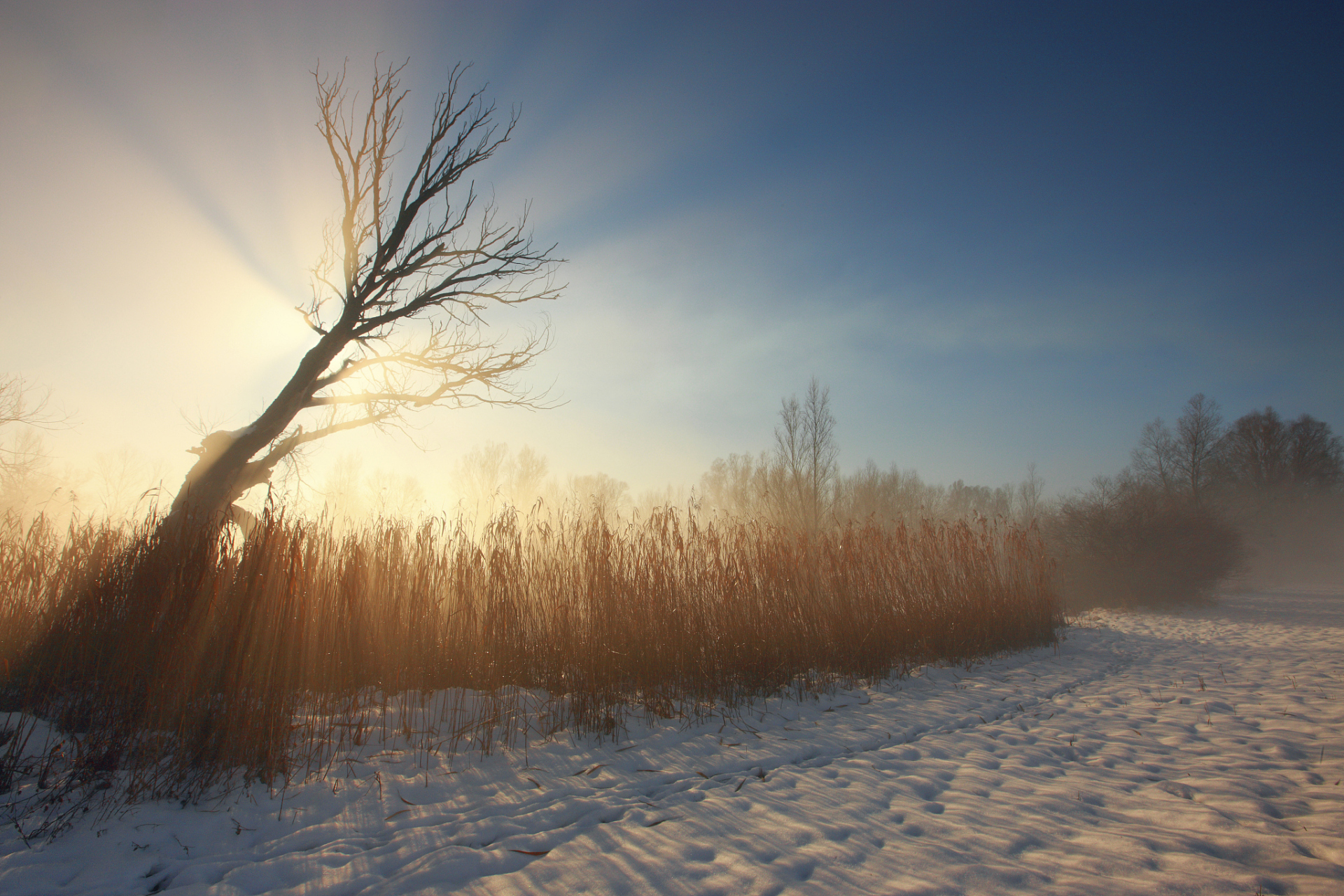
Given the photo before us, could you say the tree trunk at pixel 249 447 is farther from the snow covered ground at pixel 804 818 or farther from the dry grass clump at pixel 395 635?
the snow covered ground at pixel 804 818

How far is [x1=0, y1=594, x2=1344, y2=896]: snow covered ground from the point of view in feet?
6.43

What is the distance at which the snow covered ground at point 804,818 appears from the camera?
1960mm

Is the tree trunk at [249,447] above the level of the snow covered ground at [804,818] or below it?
above

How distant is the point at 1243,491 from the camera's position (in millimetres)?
24031

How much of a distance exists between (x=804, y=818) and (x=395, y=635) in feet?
10.1

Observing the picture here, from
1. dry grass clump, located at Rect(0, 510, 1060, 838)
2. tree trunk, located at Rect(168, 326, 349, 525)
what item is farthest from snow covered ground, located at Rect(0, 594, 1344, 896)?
tree trunk, located at Rect(168, 326, 349, 525)

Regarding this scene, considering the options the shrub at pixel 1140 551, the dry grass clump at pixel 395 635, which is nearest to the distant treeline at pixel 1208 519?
the shrub at pixel 1140 551

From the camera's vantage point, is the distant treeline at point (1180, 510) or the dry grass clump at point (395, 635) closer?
the dry grass clump at point (395, 635)

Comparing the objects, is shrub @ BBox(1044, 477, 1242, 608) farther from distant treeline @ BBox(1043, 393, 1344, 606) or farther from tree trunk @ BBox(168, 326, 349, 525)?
tree trunk @ BBox(168, 326, 349, 525)

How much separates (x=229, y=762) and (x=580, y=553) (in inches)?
94.0

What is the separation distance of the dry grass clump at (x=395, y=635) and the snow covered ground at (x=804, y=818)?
0.35 meters

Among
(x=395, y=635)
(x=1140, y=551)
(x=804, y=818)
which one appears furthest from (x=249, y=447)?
(x=1140, y=551)

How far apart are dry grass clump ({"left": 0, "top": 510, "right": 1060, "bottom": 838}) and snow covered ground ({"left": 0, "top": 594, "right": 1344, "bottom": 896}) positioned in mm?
353

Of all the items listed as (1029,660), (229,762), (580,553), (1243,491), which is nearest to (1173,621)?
(1029,660)
